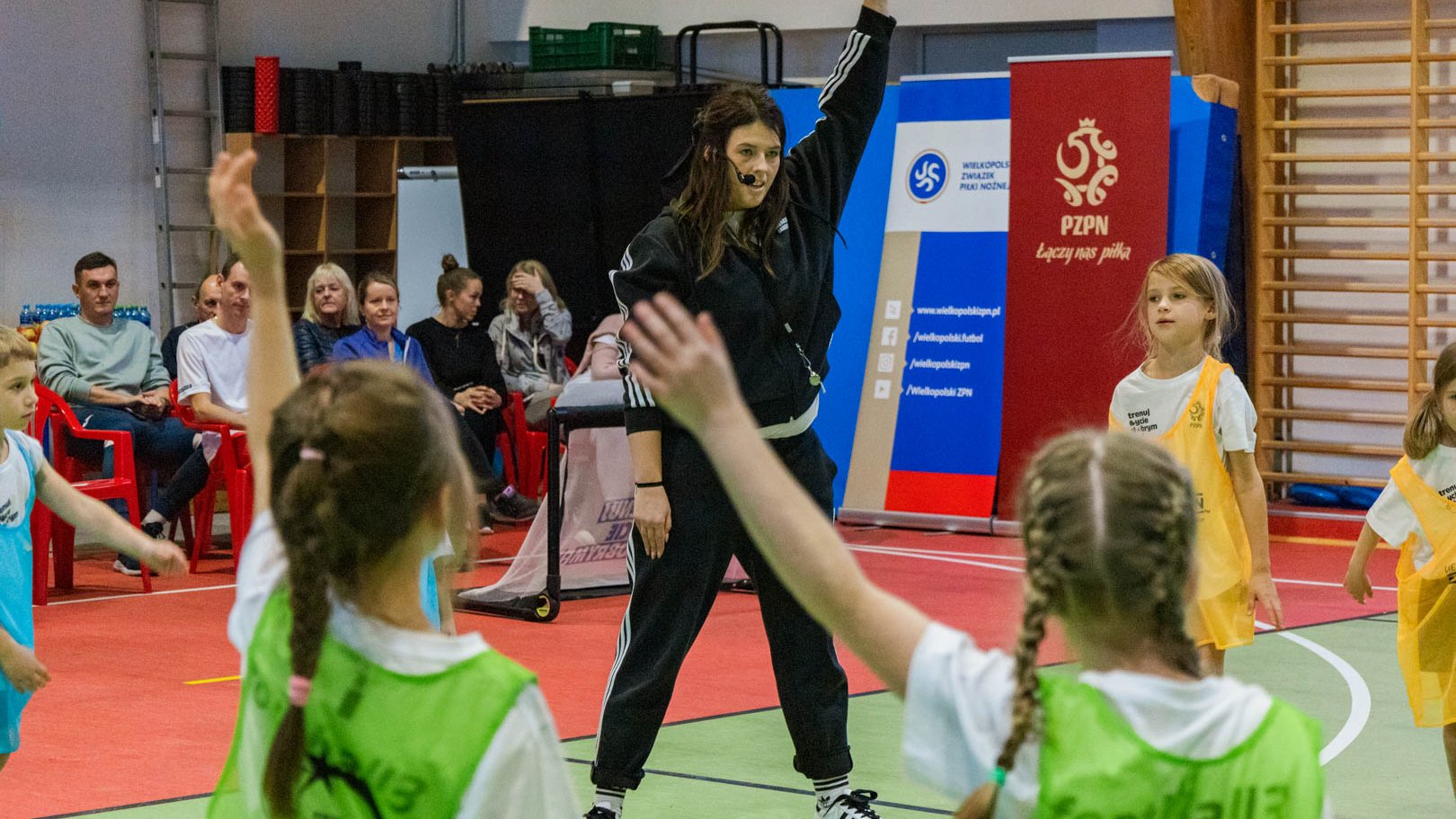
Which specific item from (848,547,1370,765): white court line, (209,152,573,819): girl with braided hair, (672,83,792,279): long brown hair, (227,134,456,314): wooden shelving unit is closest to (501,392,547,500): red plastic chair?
(227,134,456,314): wooden shelving unit

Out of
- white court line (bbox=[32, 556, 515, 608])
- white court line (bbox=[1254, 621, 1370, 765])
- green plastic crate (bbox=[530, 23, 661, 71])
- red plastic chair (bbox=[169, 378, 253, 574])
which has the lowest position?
white court line (bbox=[32, 556, 515, 608])

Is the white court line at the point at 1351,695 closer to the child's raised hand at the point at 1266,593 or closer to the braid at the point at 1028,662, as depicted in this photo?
the child's raised hand at the point at 1266,593

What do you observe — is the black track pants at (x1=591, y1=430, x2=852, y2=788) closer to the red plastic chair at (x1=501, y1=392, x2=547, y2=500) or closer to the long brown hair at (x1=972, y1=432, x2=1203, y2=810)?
the long brown hair at (x1=972, y1=432, x2=1203, y2=810)

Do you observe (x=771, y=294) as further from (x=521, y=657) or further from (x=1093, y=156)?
(x=1093, y=156)

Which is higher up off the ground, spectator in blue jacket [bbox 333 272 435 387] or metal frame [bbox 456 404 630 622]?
spectator in blue jacket [bbox 333 272 435 387]

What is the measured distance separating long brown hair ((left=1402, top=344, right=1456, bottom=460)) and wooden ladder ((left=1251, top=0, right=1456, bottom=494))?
5167 mm

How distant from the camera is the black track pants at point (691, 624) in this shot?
3607 millimetres

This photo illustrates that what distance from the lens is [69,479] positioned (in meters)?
7.66

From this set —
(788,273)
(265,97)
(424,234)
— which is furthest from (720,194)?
(424,234)

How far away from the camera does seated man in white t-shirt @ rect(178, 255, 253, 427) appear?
7.65 meters

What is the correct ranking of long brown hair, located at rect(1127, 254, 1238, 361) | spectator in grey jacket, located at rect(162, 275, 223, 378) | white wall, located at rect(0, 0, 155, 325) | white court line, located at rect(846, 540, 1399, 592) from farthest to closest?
white wall, located at rect(0, 0, 155, 325), spectator in grey jacket, located at rect(162, 275, 223, 378), white court line, located at rect(846, 540, 1399, 592), long brown hair, located at rect(1127, 254, 1238, 361)

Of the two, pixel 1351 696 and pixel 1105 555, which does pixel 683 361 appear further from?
pixel 1351 696

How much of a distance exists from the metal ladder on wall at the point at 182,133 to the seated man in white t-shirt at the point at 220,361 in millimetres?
4583

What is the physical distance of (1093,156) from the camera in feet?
28.0
